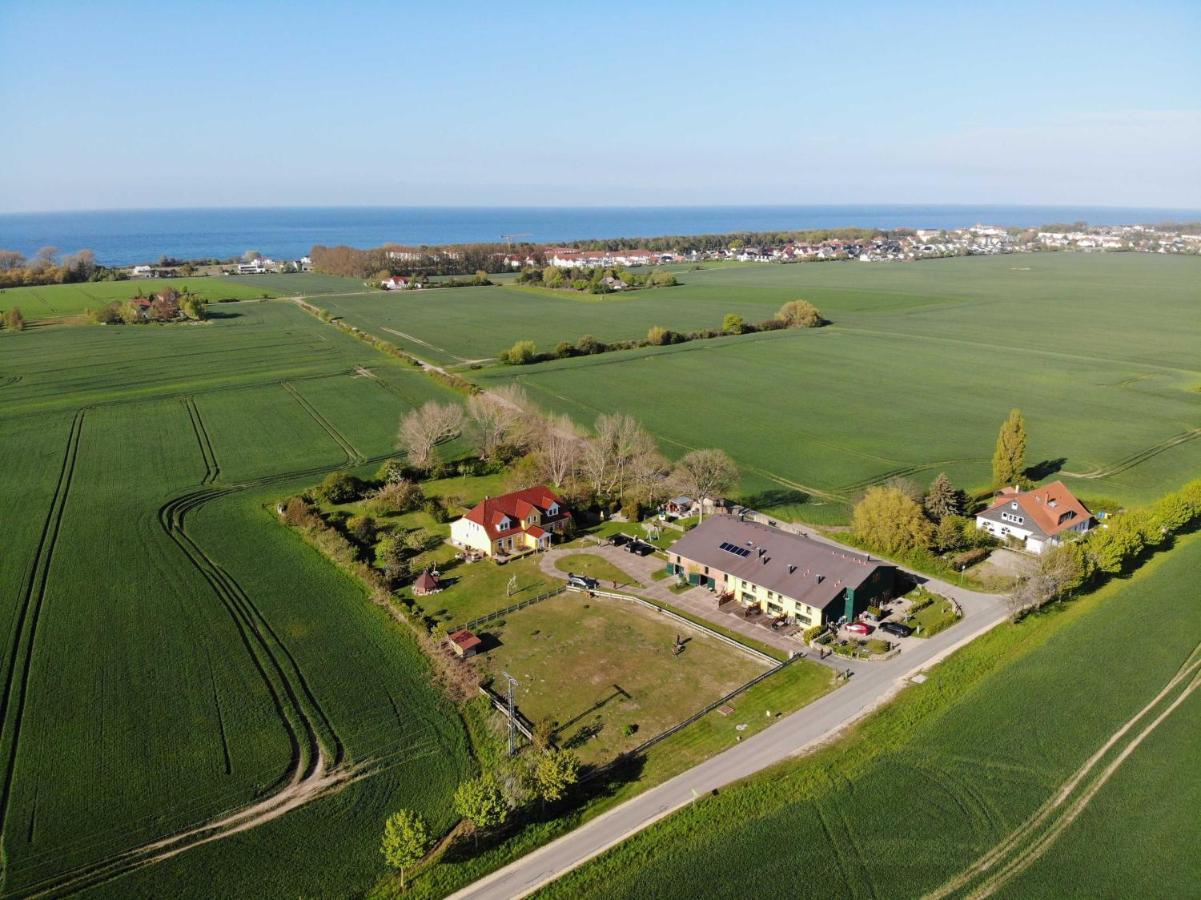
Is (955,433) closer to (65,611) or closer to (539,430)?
(539,430)

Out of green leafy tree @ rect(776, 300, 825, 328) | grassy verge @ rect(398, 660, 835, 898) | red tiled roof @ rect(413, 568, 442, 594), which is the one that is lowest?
grassy verge @ rect(398, 660, 835, 898)

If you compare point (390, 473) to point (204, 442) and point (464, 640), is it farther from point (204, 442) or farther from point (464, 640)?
point (464, 640)

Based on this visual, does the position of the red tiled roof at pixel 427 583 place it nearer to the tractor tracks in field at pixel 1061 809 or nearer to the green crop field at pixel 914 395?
the green crop field at pixel 914 395

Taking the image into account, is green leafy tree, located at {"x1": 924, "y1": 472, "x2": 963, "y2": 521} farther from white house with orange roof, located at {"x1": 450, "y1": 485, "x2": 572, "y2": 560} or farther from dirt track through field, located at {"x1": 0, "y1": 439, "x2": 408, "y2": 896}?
dirt track through field, located at {"x1": 0, "y1": 439, "x2": 408, "y2": 896}

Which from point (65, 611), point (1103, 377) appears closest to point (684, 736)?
point (65, 611)

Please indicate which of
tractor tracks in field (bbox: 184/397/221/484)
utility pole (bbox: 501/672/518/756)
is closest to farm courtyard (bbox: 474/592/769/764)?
utility pole (bbox: 501/672/518/756)

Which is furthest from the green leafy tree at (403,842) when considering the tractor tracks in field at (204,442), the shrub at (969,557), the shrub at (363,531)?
the tractor tracks in field at (204,442)
